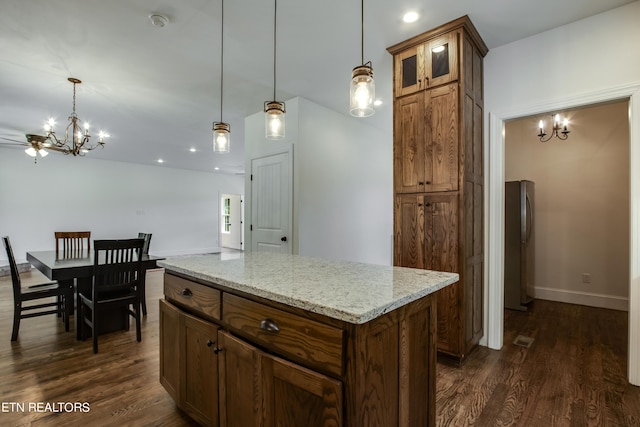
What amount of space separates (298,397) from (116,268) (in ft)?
8.24

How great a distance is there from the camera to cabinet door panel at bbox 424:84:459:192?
2.41 meters

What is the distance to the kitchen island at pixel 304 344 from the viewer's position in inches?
38.5

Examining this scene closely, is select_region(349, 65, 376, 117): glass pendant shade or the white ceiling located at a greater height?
the white ceiling

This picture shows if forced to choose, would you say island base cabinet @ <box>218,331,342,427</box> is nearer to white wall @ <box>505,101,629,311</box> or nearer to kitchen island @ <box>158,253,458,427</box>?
kitchen island @ <box>158,253,458,427</box>

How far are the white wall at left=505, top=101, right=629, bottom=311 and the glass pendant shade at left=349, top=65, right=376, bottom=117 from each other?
277 centimetres

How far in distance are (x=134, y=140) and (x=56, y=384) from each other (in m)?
4.89

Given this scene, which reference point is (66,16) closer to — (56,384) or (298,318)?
(56,384)

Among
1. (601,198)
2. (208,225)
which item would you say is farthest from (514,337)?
(208,225)

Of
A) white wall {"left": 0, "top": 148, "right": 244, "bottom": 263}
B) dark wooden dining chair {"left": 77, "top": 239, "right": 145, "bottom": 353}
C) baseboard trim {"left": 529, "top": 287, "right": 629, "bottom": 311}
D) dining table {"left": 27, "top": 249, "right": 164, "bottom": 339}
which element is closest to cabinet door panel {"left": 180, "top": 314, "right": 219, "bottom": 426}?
dining table {"left": 27, "top": 249, "right": 164, "bottom": 339}

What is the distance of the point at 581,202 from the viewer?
4016 mm

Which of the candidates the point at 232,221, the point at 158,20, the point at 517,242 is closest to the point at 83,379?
the point at 158,20

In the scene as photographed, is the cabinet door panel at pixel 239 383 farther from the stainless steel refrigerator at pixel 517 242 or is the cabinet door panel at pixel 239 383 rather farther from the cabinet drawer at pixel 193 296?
the stainless steel refrigerator at pixel 517 242

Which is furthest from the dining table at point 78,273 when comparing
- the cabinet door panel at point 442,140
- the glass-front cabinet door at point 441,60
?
the glass-front cabinet door at point 441,60

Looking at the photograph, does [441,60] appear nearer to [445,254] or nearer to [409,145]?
[409,145]
